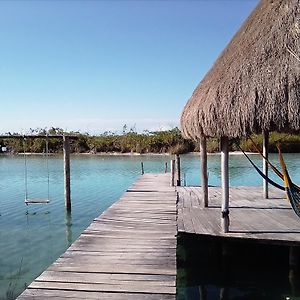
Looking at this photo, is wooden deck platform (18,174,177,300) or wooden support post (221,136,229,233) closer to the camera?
wooden deck platform (18,174,177,300)

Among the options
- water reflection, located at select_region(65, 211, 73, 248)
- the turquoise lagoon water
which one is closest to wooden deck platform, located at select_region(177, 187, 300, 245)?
water reflection, located at select_region(65, 211, 73, 248)

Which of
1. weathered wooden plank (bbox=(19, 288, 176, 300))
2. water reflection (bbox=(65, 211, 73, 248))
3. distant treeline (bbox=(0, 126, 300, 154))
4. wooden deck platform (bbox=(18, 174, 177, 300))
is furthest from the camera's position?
distant treeline (bbox=(0, 126, 300, 154))

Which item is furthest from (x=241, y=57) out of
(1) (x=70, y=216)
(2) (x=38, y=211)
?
(2) (x=38, y=211)

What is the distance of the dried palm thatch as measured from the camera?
515cm

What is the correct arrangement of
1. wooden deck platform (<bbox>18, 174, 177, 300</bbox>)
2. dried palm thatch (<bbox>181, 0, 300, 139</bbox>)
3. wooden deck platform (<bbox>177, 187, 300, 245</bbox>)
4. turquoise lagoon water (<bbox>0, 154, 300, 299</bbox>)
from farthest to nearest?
turquoise lagoon water (<bbox>0, 154, 300, 299</bbox>), wooden deck platform (<bbox>177, 187, 300, 245</bbox>), dried palm thatch (<bbox>181, 0, 300, 139</bbox>), wooden deck platform (<bbox>18, 174, 177, 300</bbox>)

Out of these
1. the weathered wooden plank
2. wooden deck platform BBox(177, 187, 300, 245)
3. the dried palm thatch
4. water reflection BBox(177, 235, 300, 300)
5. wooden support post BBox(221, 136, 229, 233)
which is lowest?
water reflection BBox(177, 235, 300, 300)

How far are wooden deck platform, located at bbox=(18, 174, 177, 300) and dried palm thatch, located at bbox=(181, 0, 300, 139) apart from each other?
172 cm

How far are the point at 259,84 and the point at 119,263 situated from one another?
2858 millimetres

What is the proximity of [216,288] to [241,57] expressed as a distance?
10.7 feet

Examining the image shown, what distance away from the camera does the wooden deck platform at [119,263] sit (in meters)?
3.86

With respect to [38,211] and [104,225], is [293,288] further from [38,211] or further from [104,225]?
[38,211]

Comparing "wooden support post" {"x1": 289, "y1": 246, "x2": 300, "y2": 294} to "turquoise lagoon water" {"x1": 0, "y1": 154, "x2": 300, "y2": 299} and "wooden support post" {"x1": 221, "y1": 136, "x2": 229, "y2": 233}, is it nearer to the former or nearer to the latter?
"wooden support post" {"x1": 221, "y1": 136, "x2": 229, "y2": 233}

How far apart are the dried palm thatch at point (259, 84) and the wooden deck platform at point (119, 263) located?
172cm

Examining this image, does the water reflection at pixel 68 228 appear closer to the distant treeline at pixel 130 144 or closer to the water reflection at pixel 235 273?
the water reflection at pixel 235 273
